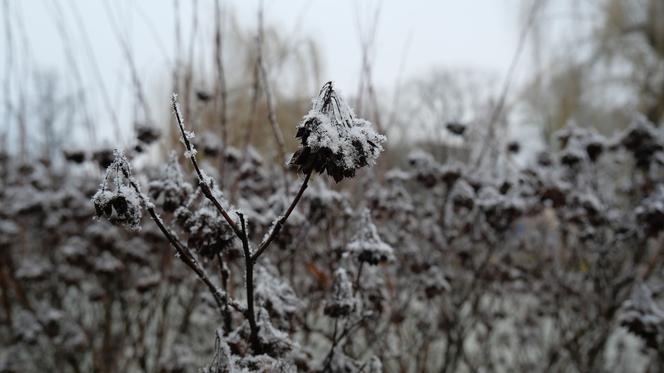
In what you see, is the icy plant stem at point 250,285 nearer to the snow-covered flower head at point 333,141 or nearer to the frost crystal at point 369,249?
the snow-covered flower head at point 333,141

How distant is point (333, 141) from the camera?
904mm

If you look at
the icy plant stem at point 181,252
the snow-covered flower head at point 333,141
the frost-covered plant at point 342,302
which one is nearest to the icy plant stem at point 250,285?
the icy plant stem at point 181,252

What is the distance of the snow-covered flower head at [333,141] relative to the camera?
35.6 inches

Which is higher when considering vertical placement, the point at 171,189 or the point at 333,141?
the point at 171,189

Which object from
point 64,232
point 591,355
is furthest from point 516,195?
point 64,232

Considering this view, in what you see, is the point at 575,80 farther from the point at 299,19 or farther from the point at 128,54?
the point at 128,54

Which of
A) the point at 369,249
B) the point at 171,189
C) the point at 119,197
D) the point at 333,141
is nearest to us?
the point at 333,141

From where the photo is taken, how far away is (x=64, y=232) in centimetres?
387

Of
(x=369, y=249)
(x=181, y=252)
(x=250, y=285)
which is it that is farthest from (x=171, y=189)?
(x=369, y=249)

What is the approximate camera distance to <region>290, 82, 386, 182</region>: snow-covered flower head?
0.91 m

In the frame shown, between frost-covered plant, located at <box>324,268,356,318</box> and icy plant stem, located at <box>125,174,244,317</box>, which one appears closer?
icy plant stem, located at <box>125,174,244,317</box>

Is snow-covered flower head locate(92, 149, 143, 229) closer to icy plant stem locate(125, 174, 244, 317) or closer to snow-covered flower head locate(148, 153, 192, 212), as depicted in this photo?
icy plant stem locate(125, 174, 244, 317)

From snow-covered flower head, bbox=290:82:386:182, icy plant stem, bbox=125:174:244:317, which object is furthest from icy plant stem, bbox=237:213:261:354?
snow-covered flower head, bbox=290:82:386:182

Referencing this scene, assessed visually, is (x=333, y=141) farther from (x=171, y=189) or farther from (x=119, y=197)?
(x=171, y=189)
